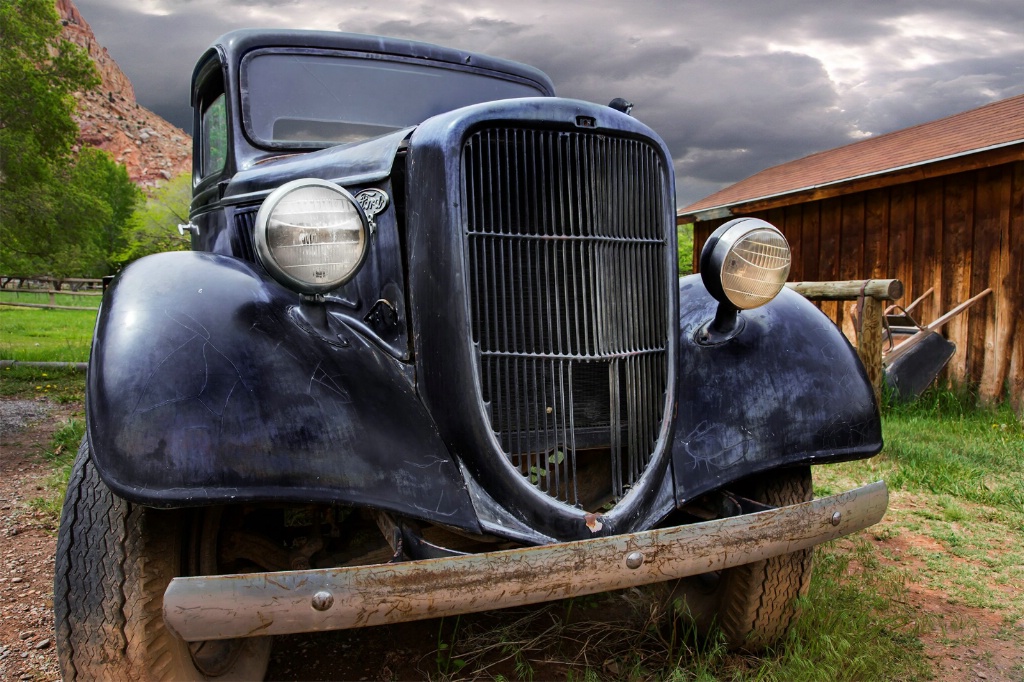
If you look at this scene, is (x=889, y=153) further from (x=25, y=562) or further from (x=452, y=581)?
(x=25, y=562)

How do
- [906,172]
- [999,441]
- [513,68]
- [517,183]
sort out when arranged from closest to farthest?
[517,183] → [513,68] → [999,441] → [906,172]

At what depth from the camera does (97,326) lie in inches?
74.7

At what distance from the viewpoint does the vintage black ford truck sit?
A: 1664 millimetres

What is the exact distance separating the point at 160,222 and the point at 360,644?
49.9m

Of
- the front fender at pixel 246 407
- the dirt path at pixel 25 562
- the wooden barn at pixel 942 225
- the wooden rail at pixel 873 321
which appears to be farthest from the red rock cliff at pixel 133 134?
the front fender at pixel 246 407

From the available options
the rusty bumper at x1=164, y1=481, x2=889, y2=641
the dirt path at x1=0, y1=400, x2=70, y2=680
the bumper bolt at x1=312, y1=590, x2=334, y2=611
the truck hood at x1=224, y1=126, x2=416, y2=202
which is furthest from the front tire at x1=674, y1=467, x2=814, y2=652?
the dirt path at x1=0, y1=400, x2=70, y2=680

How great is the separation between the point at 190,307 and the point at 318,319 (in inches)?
12.3

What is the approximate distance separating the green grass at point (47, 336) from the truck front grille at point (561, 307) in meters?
5.42

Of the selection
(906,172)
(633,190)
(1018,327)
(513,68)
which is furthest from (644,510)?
(906,172)

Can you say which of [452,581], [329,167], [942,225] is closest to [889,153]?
[942,225]

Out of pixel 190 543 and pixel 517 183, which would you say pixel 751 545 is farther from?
pixel 190 543

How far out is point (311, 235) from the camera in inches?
73.9

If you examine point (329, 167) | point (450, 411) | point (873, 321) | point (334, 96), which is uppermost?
point (334, 96)

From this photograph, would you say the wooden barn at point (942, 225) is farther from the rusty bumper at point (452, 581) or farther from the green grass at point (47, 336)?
the green grass at point (47, 336)
